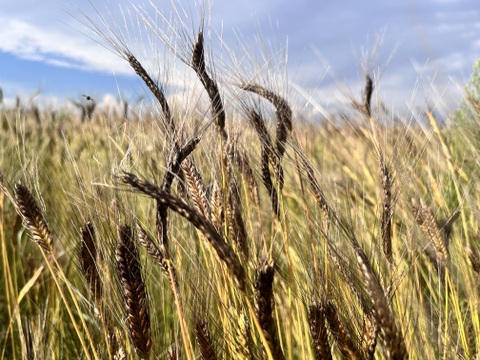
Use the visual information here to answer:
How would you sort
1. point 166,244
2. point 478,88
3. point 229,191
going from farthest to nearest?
1. point 478,88
2. point 229,191
3. point 166,244

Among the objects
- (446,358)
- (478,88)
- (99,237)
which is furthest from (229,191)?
(478,88)

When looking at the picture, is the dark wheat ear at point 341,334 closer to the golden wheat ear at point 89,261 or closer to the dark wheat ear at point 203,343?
the dark wheat ear at point 203,343

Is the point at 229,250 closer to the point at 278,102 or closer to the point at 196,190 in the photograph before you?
the point at 196,190

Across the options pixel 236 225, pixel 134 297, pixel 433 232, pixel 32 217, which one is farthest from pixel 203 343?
pixel 433 232

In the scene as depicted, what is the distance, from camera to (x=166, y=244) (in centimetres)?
92

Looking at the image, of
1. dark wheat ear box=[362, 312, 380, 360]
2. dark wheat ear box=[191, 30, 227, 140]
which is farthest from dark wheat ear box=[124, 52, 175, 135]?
dark wheat ear box=[362, 312, 380, 360]

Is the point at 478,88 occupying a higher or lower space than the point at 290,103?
higher

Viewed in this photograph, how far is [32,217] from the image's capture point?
103 centimetres

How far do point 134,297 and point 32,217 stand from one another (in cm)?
29

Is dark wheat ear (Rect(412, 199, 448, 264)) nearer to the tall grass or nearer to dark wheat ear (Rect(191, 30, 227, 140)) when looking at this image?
the tall grass

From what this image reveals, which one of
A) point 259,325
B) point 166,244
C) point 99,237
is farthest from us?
point 99,237

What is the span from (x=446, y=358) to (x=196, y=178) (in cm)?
56

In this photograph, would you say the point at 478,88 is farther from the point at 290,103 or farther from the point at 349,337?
the point at 349,337

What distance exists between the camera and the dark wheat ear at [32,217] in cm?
102
